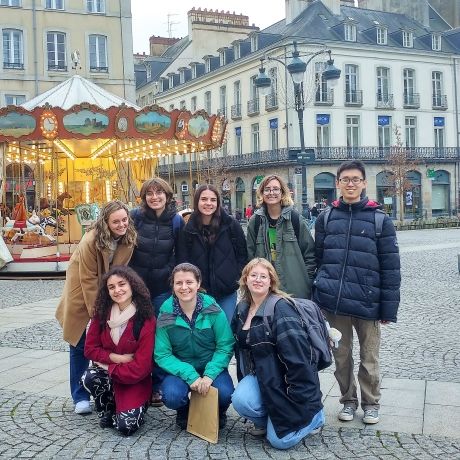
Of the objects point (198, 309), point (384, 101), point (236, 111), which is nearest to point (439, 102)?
point (384, 101)

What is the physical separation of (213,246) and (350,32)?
126 ft

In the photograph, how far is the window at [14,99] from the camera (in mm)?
30062

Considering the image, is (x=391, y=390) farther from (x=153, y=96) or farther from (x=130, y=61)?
(x=153, y=96)

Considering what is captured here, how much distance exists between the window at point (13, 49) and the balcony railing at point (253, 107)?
54.0 ft

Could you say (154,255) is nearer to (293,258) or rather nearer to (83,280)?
(83,280)

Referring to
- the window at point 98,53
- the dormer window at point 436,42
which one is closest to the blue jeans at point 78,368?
the window at point 98,53

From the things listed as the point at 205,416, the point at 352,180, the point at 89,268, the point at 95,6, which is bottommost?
the point at 205,416

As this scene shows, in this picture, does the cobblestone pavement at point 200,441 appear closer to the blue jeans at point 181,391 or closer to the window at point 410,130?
the blue jeans at point 181,391

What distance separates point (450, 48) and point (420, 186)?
10.2m

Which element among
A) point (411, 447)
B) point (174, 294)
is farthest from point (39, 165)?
point (411, 447)

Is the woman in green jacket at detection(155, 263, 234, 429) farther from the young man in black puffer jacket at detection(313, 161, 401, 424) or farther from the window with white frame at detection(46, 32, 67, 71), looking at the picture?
the window with white frame at detection(46, 32, 67, 71)

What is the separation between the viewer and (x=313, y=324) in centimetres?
445

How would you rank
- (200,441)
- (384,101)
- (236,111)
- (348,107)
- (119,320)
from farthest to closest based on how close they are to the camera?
(236,111)
(384,101)
(348,107)
(119,320)
(200,441)

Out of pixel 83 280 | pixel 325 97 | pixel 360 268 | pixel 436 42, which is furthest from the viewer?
pixel 436 42
